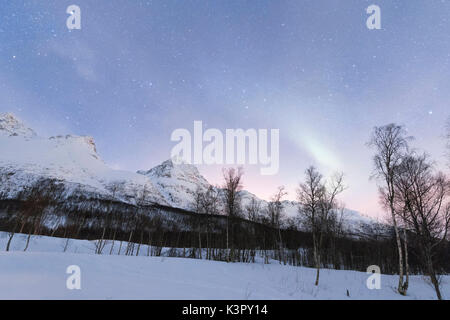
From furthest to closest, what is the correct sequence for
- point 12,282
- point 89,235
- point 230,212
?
point 89,235, point 230,212, point 12,282

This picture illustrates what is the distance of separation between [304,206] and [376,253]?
56.7m

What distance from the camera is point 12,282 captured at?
18.2 feet

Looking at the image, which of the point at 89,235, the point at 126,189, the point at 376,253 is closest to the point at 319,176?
the point at 376,253

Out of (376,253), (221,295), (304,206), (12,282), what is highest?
(304,206)

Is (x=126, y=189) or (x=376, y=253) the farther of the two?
(x=126, y=189)

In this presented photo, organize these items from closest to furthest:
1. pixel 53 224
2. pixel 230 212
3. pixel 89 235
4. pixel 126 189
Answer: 1. pixel 230 212
2. pixel 89 235
3. pixel 53 224
4. pixel 126 189

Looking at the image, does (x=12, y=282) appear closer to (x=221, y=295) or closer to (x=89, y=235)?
(x=221, y=295)

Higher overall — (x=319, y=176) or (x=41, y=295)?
(x=319, y=176)
